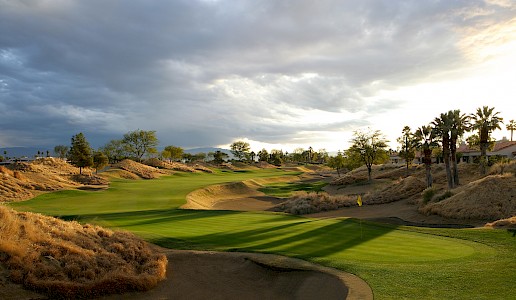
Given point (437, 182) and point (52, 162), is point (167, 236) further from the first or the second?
point (52, 162)

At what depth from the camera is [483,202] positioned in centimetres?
2877

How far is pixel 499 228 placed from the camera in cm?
1961

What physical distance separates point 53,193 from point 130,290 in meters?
34.4

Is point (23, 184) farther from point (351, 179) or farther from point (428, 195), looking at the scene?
point (351, 179)

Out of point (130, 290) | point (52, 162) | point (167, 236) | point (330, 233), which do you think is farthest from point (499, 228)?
point (52, 162)

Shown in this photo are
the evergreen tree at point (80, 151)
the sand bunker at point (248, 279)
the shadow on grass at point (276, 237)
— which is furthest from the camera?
the evergreen tree at point (80, 151)

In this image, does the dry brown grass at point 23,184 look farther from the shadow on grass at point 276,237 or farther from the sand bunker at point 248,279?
the sand bunker at point 248,279

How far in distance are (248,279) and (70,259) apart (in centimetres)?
576

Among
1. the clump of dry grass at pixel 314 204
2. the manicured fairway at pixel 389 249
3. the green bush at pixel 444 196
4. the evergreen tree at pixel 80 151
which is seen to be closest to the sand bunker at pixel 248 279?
the manicured fairway at pixel 389 249

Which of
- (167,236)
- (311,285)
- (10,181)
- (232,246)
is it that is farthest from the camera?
(10,181)

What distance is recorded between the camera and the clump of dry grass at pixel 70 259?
29.0ft

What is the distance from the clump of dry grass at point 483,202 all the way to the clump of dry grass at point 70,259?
26164mm

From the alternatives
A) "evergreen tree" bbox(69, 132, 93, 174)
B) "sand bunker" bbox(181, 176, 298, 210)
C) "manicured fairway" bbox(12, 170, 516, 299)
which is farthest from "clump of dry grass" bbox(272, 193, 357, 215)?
"evergreen tree" bbox(69, 132, 93, 174)

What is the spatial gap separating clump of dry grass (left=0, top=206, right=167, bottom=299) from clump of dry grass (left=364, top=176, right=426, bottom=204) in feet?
112
